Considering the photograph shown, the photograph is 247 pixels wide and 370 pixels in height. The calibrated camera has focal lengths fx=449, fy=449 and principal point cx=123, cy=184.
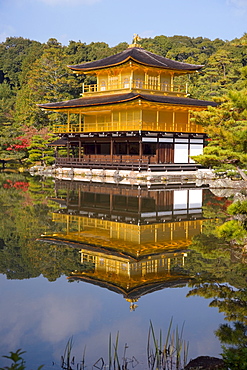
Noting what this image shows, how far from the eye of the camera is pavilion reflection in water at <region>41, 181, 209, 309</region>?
972 cm

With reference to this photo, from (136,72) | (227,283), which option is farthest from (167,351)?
(136,72)

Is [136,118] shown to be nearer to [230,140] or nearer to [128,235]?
[128,235]

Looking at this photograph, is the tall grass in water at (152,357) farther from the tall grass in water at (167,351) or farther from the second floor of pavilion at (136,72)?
the second floor of pavilion at (136,72)

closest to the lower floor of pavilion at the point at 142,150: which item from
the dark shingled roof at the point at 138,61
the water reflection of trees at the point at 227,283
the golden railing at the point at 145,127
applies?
the golden railing at the point at 145,127

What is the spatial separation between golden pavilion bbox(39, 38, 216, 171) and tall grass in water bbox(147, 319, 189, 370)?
26.1 m

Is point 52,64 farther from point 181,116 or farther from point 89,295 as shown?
point 89,295

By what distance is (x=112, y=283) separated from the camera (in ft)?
30.6

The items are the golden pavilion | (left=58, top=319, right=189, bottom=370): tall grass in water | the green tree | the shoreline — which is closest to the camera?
(left=58, top=319, right=189, bottom=370): tall grass in water

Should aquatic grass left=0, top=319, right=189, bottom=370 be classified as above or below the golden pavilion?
below

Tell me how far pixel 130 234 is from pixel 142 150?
71.9 feet

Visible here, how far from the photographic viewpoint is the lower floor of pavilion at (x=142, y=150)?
3438 centimetres

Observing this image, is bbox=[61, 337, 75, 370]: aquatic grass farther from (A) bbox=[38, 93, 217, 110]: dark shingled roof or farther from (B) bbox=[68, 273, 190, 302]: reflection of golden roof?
(A) bbox=[38, 93, 217, 110]: dark shingled roof

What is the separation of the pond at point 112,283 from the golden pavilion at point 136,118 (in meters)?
17.3

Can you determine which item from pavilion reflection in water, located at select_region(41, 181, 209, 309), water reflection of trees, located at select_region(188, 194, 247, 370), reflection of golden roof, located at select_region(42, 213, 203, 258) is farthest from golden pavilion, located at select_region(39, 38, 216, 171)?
water reflection of trees, located at select_region(188, 194, 247, 370)
